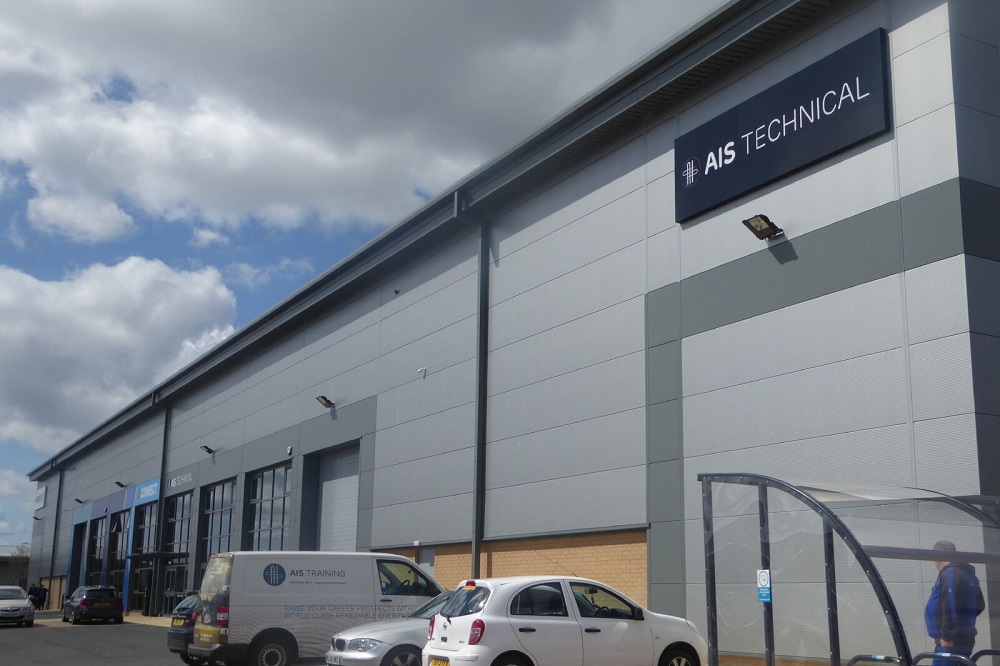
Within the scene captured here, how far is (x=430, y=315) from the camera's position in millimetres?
25938

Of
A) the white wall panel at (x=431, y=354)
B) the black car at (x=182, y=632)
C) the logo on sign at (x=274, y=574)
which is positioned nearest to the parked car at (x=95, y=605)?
the white wall panel at (x=431, y=354)

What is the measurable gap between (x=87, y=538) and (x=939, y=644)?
60.5 m

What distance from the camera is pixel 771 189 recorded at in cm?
1619

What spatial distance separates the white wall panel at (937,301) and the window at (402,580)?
8752mm

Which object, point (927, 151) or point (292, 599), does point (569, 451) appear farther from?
point (927, 151)

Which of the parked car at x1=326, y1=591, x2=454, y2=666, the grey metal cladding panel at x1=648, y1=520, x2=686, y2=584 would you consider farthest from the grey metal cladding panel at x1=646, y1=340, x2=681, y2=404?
the parked car at x1=326, y1=591, x2=454, y2=666

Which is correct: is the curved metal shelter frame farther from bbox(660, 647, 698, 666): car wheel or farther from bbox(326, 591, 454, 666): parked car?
bbox(326, 591, 454, 666): parked car

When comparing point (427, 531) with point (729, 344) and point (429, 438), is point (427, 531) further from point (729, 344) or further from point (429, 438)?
point (729, 344)

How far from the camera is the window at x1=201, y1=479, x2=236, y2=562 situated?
39.0m

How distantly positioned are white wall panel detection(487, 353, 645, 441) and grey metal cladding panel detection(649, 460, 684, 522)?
1362mm

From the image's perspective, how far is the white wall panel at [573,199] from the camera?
1947cm

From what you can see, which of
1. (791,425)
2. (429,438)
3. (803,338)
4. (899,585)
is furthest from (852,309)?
(429,438)

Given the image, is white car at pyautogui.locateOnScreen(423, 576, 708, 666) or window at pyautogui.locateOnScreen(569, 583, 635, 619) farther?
window at pyautogui.locateOnScreen(569, 583, 635, 619)

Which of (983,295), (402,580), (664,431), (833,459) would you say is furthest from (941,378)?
(402,580)
